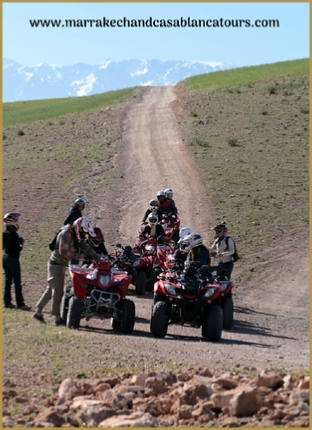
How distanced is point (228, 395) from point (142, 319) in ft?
26.9

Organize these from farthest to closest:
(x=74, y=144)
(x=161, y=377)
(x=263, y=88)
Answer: (x=263, y=88)
(x=74, y=144)
(x=161, y=377)

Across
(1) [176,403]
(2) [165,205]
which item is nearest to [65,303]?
(1) [176,403]

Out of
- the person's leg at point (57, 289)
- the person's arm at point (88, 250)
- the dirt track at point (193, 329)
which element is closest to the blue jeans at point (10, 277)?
the person's leg at point (57, 289)

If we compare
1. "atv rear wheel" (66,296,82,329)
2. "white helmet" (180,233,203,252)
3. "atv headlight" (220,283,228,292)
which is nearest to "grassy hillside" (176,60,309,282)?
"white helmet" (180,233,203,252)

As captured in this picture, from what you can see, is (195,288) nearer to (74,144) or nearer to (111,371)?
(111,371)

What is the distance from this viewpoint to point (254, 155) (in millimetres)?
39938

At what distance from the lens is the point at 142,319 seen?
55.0 feet

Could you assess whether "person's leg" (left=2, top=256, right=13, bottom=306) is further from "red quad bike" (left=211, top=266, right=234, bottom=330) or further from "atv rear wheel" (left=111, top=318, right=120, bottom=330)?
"red quad bike" (left=211, top=266, right=234, bottom=330)

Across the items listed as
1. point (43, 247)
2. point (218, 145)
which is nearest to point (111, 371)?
point (43, 247)

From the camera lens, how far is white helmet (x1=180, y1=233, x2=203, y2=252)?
51.8 ft

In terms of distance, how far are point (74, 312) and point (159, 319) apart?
141cm

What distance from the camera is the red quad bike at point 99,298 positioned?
1438 centimetres

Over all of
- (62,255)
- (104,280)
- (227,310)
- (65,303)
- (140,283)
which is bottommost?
(65,303)

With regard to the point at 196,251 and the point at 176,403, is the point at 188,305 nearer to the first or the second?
the point at 196,251
